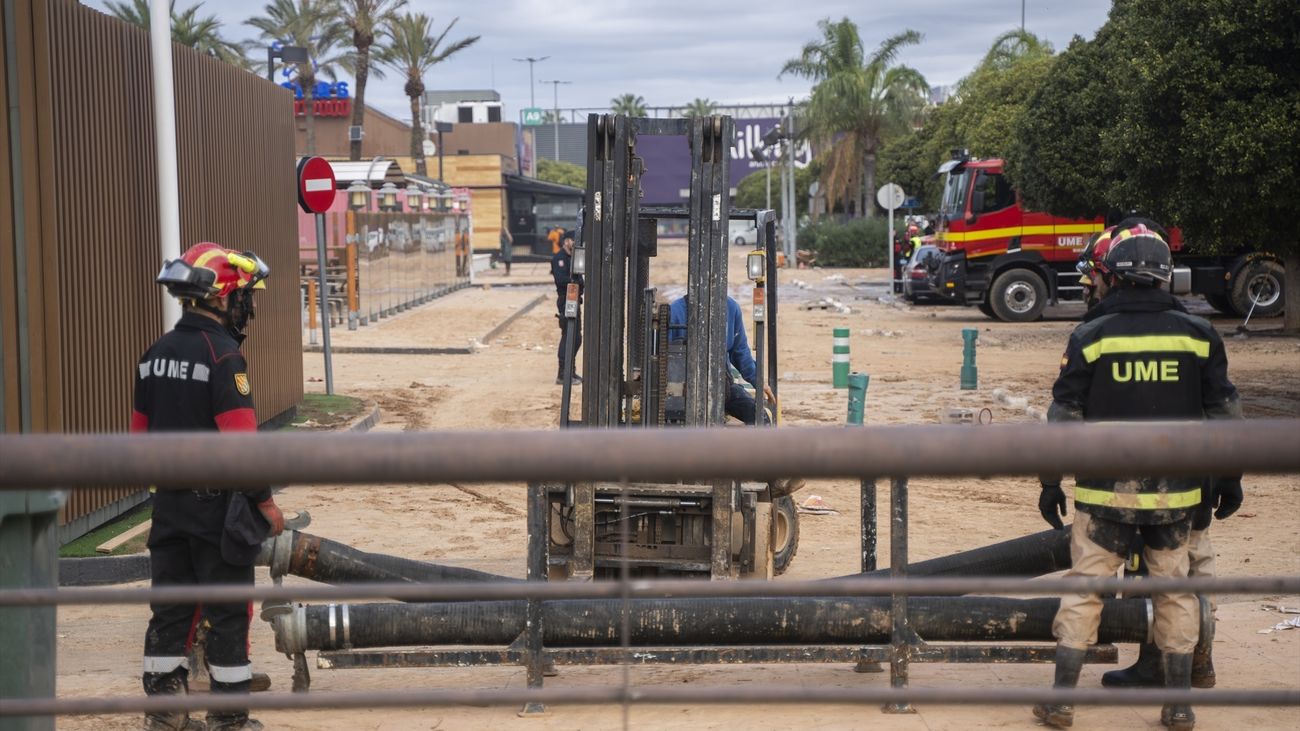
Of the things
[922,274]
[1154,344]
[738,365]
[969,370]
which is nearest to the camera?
[1154,344]

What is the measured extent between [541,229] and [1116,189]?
1698 inches

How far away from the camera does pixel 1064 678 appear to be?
18.2 ft

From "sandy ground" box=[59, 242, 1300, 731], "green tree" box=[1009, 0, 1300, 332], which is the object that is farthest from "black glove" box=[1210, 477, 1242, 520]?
"green tree" box=[1009, 0, 1300, 332]

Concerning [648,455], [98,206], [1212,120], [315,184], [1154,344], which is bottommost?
[1154,344]

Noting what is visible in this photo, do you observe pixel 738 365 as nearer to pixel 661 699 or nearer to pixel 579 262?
pixel 579 262

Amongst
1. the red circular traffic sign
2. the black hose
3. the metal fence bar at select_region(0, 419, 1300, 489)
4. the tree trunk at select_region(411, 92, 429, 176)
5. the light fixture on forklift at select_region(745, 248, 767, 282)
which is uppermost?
the tree trunk at select_region(411, 92, 429, 176)

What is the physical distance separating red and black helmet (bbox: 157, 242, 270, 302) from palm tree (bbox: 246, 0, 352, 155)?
43.9m

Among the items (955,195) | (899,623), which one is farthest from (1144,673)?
(955,195)

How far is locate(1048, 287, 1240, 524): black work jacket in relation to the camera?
5496mm

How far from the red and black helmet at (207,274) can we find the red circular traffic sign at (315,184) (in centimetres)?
865

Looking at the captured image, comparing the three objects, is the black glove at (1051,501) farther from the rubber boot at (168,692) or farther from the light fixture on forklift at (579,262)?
the rubber boot at (168,692)

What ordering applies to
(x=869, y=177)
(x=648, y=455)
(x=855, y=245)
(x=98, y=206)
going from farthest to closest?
(x=869, y=177) → (x=855, y=245) → (x=98, y=206) → (x=648, y=455)

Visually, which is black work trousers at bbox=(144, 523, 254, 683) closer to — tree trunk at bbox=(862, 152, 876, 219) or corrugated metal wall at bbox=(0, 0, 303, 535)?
corrugated metal wall at bbox=(0, 0, 303, 535)

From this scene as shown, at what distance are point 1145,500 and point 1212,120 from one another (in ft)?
41.4
